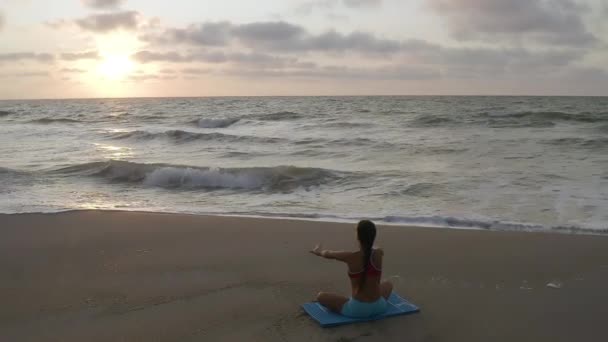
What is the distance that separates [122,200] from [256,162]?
5.54m

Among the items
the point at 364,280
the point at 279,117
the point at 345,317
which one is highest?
the point at 279,117

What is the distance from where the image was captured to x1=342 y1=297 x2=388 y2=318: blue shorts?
439 cm

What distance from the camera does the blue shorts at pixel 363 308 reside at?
439 cm

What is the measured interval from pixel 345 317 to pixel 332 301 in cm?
17

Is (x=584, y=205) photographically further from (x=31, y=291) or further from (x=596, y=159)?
(x=31, y=291)

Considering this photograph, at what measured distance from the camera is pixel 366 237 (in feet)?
13.9

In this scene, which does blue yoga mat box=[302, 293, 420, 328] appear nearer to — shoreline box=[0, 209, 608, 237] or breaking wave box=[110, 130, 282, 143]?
shoreline box=[0, 209, 608, 237]

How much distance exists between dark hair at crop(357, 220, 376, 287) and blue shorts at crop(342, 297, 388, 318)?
0.24 meters

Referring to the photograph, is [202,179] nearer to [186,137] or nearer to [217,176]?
[217,176]

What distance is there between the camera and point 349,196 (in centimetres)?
1025

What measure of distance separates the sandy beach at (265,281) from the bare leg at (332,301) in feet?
0.67

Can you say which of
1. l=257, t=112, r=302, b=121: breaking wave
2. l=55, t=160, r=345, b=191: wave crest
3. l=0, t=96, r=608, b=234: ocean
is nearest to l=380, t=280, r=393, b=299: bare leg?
l=0, t=96, r=608, b=234: ocean

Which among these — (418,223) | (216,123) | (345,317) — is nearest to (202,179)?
(418,223)

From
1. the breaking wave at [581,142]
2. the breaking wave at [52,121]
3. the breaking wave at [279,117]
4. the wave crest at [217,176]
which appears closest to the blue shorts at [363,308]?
the wave crest at [217,176]
